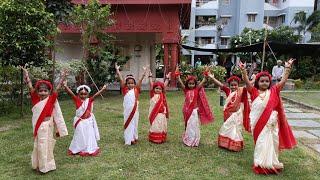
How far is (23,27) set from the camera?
9477 millimetres

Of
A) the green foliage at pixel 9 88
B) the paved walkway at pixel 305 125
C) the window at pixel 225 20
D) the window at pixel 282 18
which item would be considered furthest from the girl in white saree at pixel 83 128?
the window at pixel 282 18

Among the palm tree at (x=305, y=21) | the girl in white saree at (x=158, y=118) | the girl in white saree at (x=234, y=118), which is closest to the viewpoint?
the girl in white saree at (x=234, y=118)

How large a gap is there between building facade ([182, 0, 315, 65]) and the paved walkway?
30995 millimetres

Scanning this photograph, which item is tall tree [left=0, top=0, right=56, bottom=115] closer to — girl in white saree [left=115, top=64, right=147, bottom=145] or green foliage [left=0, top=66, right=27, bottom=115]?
green foliage [left=0, top=66, right=27, bottom=115]

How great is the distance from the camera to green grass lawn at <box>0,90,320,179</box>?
5.74 m

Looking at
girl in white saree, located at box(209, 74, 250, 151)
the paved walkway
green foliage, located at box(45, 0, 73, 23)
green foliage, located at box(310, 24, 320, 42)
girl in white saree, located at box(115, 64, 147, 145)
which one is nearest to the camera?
girl in white saree, located at box(209, 74, 250, 151)

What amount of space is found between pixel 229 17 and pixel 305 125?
3649 cm

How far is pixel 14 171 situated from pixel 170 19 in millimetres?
12101

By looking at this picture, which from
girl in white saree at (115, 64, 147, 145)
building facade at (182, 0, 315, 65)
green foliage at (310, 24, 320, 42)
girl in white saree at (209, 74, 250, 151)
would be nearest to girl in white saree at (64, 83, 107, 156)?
girl in white saree at (115, 64, 147, 145)

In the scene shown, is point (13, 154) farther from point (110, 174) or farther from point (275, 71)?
point (275, 71)

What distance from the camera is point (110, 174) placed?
5699mm

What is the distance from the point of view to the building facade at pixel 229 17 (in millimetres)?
43250

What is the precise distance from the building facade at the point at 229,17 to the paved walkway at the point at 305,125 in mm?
30995

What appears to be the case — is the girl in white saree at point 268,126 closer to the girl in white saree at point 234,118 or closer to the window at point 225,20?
the girl in white saree at point 234,118
